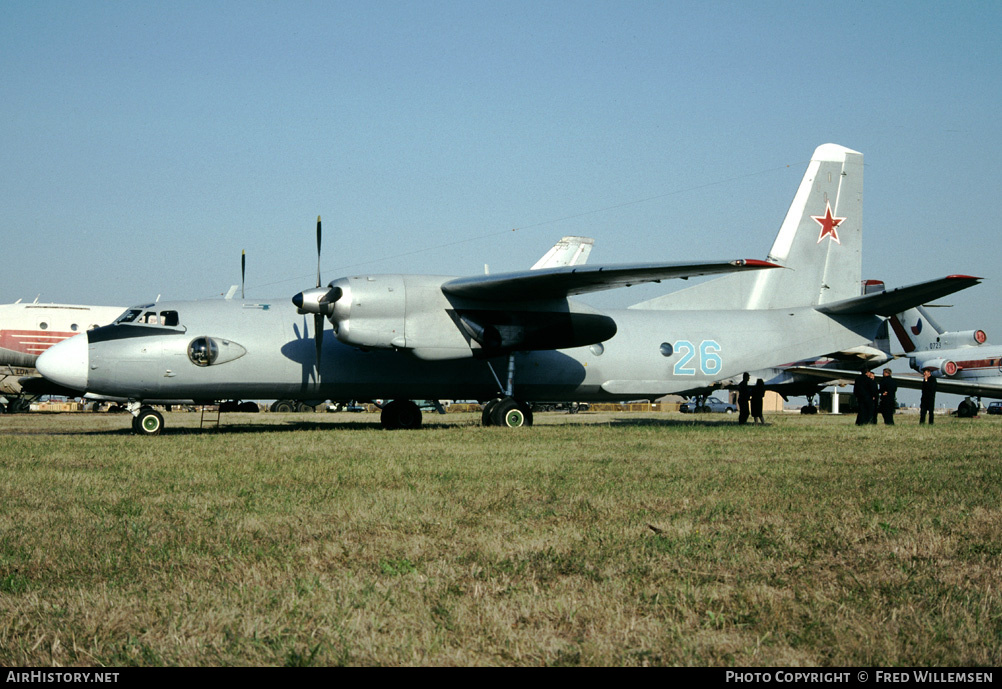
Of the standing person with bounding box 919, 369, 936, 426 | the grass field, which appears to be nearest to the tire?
the grass field

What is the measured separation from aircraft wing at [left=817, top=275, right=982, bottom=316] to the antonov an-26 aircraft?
5cm

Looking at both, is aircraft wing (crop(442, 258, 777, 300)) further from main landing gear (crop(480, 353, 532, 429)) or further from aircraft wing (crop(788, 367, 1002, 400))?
aircraft wing (crop(788, 367, 1002, 400))

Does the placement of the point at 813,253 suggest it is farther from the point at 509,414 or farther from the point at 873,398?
the point at 509,414

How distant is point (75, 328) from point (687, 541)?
134 feet

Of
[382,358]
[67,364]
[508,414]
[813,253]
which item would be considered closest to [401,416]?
[382,358]

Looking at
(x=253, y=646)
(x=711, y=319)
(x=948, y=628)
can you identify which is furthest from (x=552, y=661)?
(x=711, y=319)

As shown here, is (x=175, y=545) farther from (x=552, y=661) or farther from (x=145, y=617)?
(x=552, y=661)

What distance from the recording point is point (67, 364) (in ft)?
59.0

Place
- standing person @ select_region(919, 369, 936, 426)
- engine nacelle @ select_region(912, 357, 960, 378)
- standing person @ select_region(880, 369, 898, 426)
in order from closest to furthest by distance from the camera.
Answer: standing person @ select_region(880, 369, 898, 426), standing person @ select_region(919, 369, 936, 426), engine nacelle @ select_region(912, 357, 960, 378)

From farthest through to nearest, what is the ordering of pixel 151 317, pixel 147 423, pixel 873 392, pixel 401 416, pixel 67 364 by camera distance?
pixel 873 392 < pixel 401 416 < pixel 151 317 < pixel 147 423 < pixel 67 364

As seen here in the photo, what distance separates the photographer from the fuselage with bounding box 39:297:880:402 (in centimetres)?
1848

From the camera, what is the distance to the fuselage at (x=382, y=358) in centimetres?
1848

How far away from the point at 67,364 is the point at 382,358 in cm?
677

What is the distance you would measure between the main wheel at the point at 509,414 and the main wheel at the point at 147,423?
298 inches
